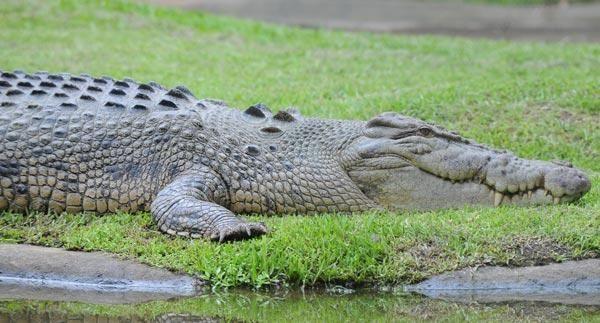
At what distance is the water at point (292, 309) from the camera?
580cm

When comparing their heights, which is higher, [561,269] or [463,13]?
[561,269]

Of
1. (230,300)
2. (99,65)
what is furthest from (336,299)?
(99,65)

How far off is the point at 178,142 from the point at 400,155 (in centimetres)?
151

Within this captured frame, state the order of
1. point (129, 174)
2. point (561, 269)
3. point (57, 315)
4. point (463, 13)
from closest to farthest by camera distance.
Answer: point (57, 315)
point (561, 269)
point (129, 174)
point (463, 13)

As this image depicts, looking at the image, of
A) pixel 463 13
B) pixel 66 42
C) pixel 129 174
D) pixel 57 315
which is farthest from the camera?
pixel 463 13

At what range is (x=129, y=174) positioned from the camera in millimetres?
7371

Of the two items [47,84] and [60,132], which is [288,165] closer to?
[60,132]

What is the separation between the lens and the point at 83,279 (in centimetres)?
Result: 643

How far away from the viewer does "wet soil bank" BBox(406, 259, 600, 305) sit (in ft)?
20.5

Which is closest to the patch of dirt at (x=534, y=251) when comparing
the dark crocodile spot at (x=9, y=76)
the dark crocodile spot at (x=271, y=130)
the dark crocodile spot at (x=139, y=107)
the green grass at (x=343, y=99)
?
the green grass at (x=343, y=99)

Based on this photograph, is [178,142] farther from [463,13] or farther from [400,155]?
[463,13]

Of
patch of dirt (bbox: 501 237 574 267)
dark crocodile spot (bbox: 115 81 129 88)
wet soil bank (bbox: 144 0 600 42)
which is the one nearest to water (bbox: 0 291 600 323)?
patch of dirt (bbox: 501 237 574 267)

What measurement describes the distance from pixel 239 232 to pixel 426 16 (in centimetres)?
1401

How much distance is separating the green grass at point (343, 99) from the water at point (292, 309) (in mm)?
169
